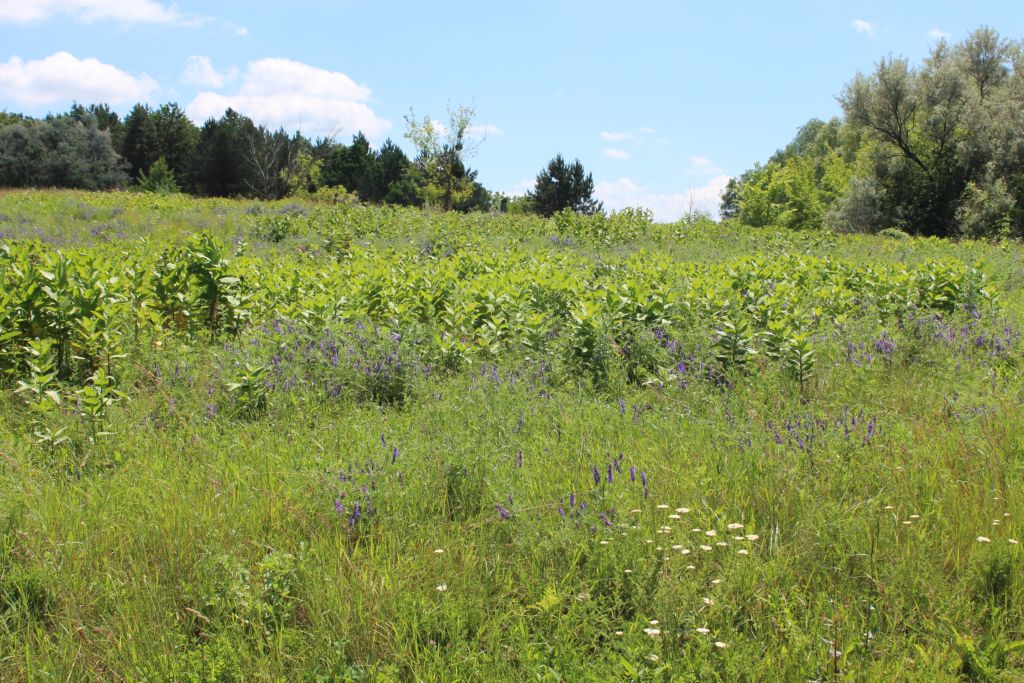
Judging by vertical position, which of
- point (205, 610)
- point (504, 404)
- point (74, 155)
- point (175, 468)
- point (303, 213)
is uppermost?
point (74, 155)

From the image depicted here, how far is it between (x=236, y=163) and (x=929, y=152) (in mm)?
48798

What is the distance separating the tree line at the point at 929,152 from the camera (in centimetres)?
3203

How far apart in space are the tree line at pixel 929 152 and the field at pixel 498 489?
92.7 feet

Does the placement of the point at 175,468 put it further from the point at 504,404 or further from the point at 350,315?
the point at 350,315

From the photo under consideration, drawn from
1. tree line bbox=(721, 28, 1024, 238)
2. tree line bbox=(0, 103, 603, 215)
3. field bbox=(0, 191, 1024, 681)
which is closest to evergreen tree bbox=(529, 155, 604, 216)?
tree line bbox=(0, 103, 603, 215)

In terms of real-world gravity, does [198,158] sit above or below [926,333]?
above

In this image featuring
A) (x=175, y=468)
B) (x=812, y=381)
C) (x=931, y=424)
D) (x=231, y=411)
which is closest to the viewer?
(x=175, y=468)

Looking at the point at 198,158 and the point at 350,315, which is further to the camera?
the point at 198,158

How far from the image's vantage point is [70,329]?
18.3ft

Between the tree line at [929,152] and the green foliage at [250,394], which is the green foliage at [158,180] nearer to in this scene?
the tree line at [929,152]

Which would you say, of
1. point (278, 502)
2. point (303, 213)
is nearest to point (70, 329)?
point (278, 502)

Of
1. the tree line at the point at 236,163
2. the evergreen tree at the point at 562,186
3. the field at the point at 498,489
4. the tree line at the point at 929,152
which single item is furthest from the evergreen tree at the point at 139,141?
the field at the point at 498,489

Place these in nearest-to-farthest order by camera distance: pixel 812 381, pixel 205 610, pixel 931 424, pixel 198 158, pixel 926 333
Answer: pixel 205 610 → pixel 931 424 → pixel 812 381 → pixel 926 333 → pixel 198 158

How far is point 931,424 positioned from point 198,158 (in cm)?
5970
